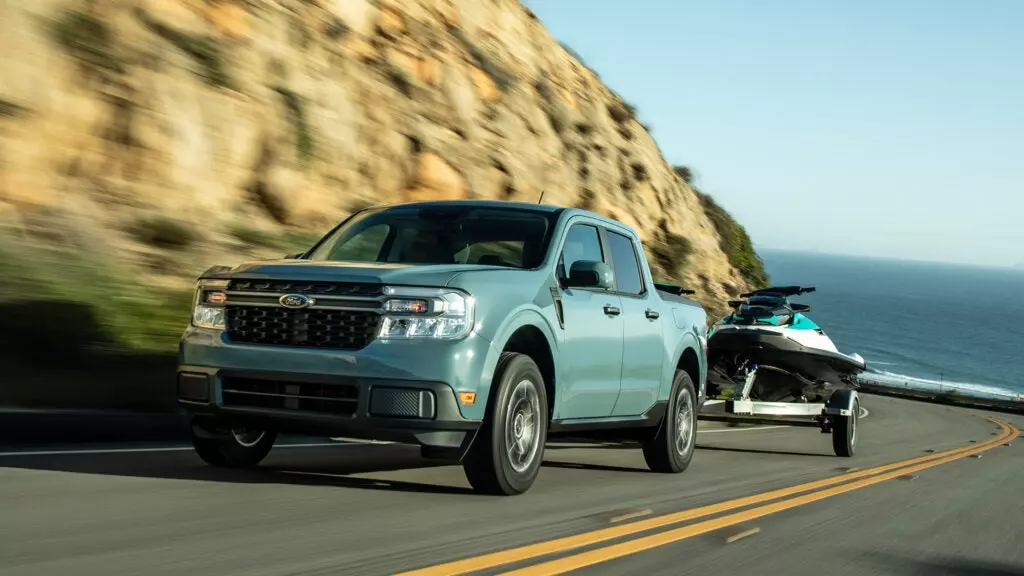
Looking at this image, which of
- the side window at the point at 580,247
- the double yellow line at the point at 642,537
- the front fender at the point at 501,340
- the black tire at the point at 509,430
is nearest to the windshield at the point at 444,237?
the side window at the point at 580,247

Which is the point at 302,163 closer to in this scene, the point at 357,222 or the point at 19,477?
the point at 357,222

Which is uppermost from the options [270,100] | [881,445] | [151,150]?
[270,100]

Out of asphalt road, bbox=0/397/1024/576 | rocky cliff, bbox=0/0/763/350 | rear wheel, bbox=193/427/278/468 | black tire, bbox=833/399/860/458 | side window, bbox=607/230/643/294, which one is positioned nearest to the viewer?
asphalt road, bbox=0/397/1024/576

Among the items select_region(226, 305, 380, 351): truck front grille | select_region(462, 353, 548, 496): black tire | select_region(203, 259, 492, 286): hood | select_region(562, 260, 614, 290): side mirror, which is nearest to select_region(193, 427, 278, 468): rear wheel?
select_region(226, 305, 380, 351): truck front grille

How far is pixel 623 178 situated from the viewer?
36375mm

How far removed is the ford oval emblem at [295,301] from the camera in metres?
7.02

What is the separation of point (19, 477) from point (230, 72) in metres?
13.7

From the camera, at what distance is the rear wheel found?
8.11 metres

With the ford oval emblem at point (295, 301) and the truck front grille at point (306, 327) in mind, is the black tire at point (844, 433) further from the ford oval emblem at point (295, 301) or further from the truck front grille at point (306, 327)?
the ford oval emblem at point (295, 301)

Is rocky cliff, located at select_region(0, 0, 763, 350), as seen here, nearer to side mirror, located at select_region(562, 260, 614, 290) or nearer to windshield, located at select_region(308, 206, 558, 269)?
windshield, located at select_region(308, 206, 558, 269)

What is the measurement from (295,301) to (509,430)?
4.98ft

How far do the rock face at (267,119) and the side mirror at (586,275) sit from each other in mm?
7017

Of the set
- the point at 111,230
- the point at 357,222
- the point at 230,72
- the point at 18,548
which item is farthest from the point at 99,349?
the point at 230,72

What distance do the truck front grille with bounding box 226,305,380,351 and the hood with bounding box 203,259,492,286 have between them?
0.62ft
